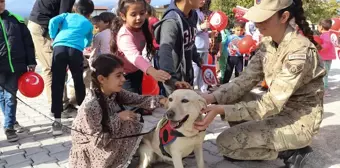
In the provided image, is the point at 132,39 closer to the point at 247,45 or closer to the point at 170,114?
the point at 170,114

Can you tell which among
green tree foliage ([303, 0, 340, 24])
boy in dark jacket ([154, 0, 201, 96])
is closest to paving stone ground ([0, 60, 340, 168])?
boy in dark jacket ([154, 0, 201, 96])

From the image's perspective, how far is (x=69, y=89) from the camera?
5500 millimetres

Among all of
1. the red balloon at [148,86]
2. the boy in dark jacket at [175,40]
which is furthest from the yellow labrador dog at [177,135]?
the red balloon at [148,86]

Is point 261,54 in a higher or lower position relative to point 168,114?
higher

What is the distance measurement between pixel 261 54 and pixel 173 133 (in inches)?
46.2

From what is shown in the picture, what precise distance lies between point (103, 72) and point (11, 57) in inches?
69.3

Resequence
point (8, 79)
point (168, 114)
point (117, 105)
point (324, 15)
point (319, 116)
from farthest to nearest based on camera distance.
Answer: point (324, 15) → point (8, 79) → point (117, 105) → point (319, 116) → point (168, 114)

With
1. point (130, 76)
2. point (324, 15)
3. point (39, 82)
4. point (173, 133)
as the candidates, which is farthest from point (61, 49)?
point (324, 15)

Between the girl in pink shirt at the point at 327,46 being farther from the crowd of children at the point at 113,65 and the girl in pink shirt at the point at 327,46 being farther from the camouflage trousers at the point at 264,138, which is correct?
the camouflage trousers at the point at 264,138

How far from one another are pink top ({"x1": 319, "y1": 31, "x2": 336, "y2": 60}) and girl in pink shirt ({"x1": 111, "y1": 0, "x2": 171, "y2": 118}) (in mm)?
4107

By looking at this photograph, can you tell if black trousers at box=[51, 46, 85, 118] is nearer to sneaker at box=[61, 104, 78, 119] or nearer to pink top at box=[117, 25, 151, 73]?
sneaker at box=[61, 104, 78, 119]

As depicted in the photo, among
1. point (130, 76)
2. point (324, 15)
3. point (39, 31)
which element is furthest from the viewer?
point (324, 15)

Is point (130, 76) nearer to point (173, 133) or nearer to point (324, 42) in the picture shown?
point (173, 133)

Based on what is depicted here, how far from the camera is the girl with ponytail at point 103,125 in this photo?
2643 mm
